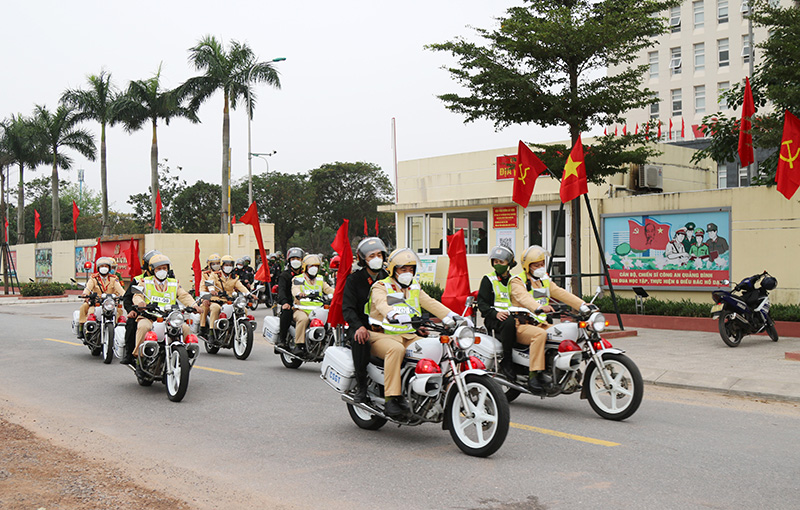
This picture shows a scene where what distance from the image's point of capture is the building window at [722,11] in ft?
183

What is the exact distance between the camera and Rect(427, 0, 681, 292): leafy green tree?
571 inches

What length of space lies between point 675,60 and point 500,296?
56.5 m

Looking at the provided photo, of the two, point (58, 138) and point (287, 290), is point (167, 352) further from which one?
point (58, 138)

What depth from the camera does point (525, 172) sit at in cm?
1466

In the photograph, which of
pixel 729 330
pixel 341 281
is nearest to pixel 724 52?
pixel 729 330

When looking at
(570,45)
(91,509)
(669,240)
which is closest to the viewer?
(91,509)

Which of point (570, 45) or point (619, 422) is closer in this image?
point (619, 422)

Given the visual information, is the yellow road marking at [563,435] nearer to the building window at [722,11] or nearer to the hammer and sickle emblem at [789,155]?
the hammer and sickle emblem at [789,155]

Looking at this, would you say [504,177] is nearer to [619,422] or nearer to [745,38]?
[619,422]

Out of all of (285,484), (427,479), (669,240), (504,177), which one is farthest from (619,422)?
(504,177)

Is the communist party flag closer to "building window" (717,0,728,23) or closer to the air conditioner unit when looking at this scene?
the air conditioner unit

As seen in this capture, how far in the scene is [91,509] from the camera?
16.2 ft

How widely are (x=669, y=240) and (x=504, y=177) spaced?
758cm

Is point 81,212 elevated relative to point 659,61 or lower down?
lower down
